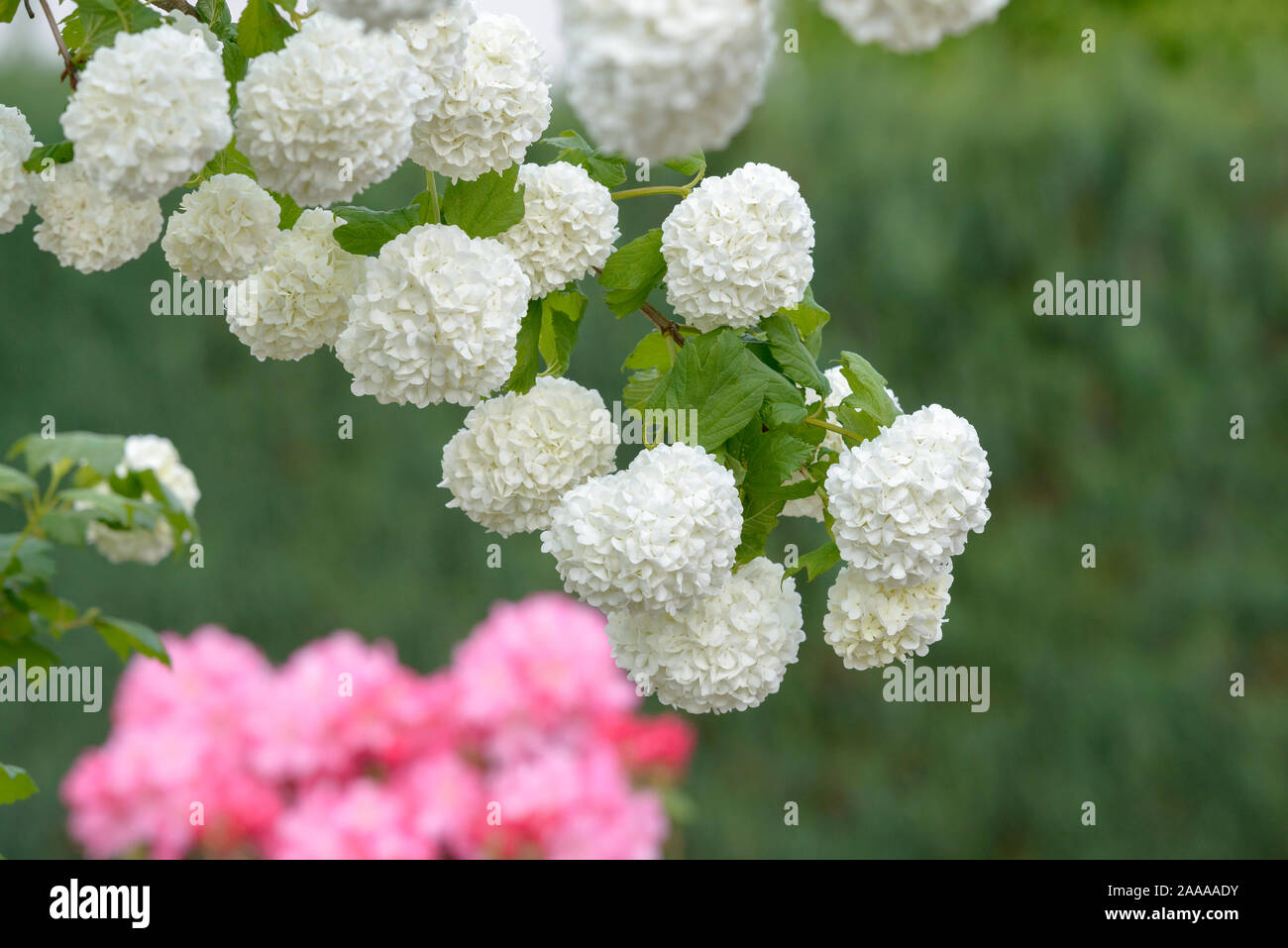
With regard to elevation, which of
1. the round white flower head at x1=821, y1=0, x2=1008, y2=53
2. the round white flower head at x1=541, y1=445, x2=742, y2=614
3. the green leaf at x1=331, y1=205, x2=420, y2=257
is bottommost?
the round white flower head at x1=541, y1=445, x2=742, y2=614

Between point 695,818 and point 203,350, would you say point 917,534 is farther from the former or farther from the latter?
point 203,350

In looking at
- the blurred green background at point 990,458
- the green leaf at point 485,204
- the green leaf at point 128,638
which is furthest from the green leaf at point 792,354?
the blurred green background at point 990,458

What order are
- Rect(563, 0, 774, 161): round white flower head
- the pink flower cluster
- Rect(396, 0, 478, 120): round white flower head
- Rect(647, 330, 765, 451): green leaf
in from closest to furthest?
Rect(563, 0, 774, 161): round white flower head < Rect(396, 0, 478, 120): round white flower head < Rect(647, 330, 765, 451): green leaf < the pink flower cluster

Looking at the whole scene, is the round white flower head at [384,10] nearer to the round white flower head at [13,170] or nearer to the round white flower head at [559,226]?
the round white flower head at [559,226]

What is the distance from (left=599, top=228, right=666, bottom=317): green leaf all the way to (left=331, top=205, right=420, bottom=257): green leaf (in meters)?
0.20

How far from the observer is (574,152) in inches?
52.4

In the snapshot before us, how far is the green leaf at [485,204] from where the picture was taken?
1.21 m

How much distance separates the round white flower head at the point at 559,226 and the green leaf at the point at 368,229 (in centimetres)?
10

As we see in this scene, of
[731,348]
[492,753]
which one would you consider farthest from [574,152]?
[492,753]

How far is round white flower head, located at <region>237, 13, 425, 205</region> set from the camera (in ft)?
3.28

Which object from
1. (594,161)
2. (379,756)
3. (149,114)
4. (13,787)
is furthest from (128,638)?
(379,756)

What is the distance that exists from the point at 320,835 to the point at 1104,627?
218 cm

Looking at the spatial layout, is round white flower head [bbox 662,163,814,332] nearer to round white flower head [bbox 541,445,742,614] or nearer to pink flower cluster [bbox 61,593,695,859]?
round white flower head [bbox 541,445,742,614]

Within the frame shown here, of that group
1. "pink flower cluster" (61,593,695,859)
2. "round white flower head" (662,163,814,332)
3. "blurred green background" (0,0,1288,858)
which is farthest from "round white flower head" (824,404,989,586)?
"blurred green background" (0,0,1288,858)
